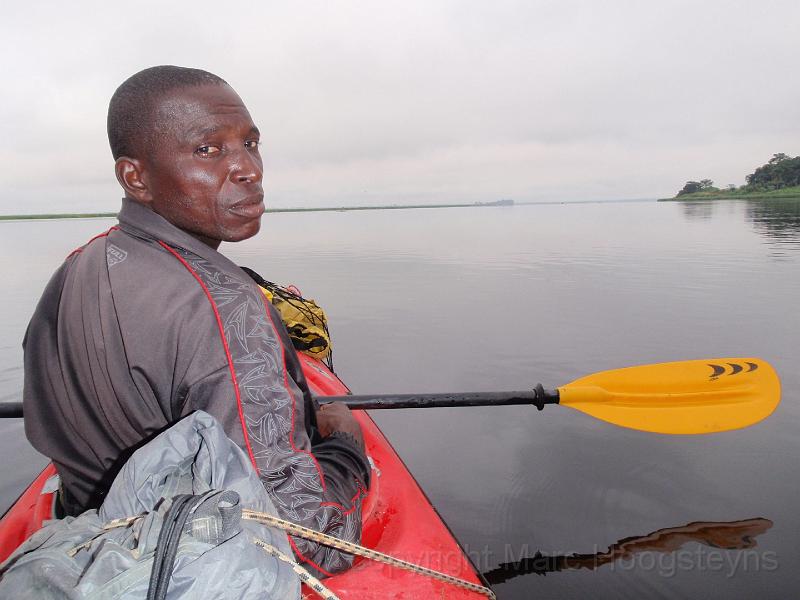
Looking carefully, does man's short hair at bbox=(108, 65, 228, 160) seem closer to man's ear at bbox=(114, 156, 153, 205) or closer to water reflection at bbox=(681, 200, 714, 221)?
man's ear at bbox=(114, 156, 153, 205)

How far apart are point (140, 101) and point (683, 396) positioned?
3787mm

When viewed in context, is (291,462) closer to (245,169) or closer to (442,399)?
(245,169)

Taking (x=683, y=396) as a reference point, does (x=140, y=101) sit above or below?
above

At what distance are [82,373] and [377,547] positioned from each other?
1278 mm

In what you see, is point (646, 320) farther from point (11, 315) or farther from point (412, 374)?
point (11, 315)

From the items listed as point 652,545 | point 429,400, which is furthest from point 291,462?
point 652,545

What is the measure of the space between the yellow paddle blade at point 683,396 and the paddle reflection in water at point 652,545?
674 millimetres

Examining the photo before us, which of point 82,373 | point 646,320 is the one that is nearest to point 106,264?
point 82,373

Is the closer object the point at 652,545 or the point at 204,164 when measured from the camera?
the point at 204,164

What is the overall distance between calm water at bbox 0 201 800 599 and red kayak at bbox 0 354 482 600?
4.38 feet

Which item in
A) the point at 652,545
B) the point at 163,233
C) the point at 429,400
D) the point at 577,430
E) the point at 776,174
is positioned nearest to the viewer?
the point at 163,233

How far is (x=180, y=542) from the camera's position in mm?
881

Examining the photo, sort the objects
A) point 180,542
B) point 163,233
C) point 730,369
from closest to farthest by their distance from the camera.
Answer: point 180,542 < point 163,233 < point 730,369

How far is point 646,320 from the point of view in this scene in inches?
320
